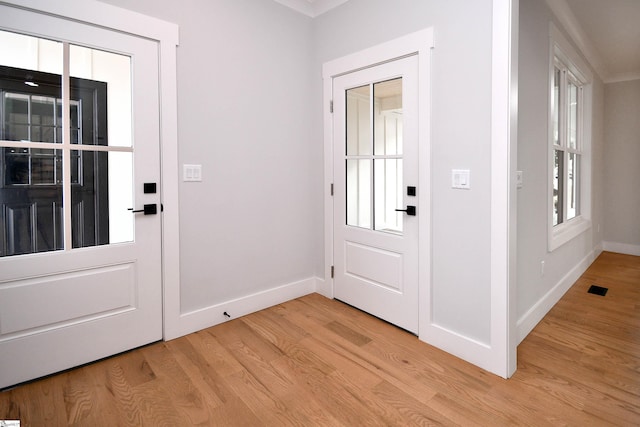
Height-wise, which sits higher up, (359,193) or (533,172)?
(533,172)

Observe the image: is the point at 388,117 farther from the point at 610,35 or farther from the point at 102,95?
the point at 610,35

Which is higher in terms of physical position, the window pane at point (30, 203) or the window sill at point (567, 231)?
the window pane at point (30, 203)

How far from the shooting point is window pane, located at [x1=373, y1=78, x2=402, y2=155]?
2.50 m

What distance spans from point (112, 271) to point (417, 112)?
2296 millimetres

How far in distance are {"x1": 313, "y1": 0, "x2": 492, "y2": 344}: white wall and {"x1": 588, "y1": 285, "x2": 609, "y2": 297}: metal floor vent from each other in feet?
7.06

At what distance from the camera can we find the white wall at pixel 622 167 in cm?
487

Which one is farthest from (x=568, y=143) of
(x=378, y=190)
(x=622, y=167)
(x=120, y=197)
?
(x=120, y=197)

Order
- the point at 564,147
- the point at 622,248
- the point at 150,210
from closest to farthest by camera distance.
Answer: the point at 150,210, the point at 564,147, the point at 622,248

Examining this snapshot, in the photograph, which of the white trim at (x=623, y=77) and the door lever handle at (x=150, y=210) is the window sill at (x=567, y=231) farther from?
the door lever handle at (x=150, y=210)

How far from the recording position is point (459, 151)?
2.13 m

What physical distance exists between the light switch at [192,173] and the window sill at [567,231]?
9.54 ft

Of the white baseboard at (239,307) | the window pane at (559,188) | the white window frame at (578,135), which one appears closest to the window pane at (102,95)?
the white baseboard at (239,307)

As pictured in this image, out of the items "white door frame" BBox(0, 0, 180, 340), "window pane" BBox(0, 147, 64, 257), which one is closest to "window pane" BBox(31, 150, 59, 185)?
"window pane" BBox(0, 147, 64, 257)

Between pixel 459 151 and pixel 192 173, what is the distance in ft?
6.07
